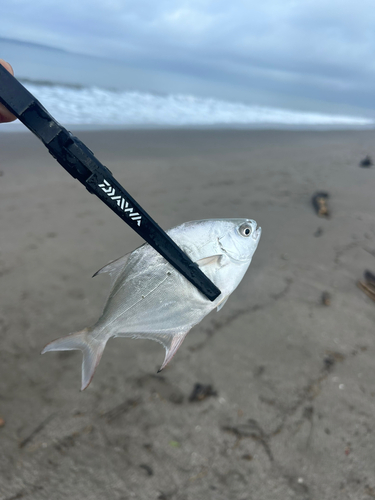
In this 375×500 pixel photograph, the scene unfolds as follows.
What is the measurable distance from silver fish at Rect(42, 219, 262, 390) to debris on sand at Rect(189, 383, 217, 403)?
1.88 metres

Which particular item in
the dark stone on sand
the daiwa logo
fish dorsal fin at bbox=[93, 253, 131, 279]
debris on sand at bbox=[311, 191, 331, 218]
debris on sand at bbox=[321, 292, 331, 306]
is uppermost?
the daiwa logo

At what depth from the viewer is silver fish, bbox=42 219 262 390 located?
1224 mm

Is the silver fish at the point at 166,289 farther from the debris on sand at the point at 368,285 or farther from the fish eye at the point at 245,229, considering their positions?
the debris on sand at the point at 368,285

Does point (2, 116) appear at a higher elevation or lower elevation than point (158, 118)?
higher

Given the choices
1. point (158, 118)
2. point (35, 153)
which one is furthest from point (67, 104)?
point (35, 153)

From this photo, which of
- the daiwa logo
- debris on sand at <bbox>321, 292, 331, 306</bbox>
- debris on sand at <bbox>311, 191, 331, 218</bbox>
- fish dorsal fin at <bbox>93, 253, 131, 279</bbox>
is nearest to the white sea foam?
debris on sand at <bbox>311, 191, 331, 218</bbox>

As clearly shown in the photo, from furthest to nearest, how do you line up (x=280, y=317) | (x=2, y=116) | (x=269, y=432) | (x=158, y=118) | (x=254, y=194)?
(x=158, y=118), (x=254, y=194), (x=280, y=317), (x=269, y=432), (x=2, y=116)

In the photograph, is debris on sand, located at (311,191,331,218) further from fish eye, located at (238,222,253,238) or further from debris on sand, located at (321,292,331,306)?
fish eye, located at (238,222,253,238)

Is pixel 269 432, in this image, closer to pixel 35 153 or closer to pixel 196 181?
pixel 196 181

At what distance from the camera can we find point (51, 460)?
245 centimetres

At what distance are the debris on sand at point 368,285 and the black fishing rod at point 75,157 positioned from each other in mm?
3995

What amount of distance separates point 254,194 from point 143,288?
5.86 metres

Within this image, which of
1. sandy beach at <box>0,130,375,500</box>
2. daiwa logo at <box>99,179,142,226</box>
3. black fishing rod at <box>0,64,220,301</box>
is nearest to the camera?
black fishing rod at <box>0,64,220,301</box>

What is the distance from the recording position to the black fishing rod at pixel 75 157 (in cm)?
83
